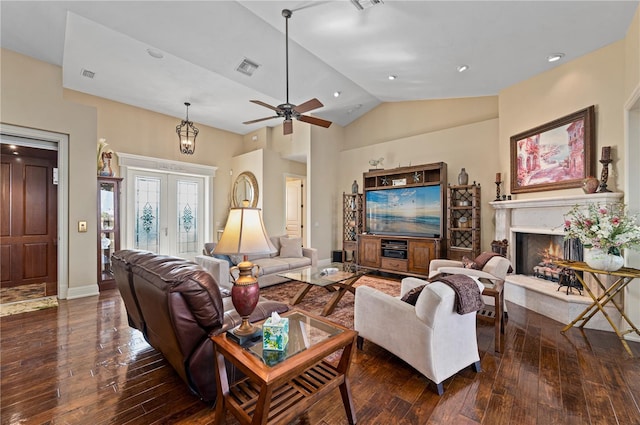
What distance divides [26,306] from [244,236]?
13.8 feet

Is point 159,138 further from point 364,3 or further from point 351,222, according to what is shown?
point 364,3

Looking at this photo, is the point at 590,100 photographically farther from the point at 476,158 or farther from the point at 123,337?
the point at 123,337

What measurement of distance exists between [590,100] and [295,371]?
4.52m

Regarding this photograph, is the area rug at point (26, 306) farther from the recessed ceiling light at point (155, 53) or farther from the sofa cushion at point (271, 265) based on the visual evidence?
the recessed ceiling light at point (155, 53)

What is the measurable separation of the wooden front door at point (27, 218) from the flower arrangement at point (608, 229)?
7.29 m

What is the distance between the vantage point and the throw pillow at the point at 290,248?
5242 millimetres

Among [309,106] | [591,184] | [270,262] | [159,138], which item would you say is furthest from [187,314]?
[159,138]

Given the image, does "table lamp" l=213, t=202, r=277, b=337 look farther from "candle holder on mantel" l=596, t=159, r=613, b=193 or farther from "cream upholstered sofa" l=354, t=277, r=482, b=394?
"candle holder on mantel" l=596, t=159, r=613, b=193

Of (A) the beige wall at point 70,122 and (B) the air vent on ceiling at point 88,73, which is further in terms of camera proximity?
(B) the air vent on ceiling at point 88,73

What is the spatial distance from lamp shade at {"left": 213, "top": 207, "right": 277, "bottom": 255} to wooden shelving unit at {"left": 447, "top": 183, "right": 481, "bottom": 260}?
428 centimetres

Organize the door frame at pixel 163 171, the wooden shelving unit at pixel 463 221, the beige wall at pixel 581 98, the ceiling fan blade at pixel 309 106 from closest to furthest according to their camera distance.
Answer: the beige wall at pixel 581 98
the ceiling fan blade at pixel 309 106
the wooden shelving unit at pixel 463 221
the door frame at pixel 163 171

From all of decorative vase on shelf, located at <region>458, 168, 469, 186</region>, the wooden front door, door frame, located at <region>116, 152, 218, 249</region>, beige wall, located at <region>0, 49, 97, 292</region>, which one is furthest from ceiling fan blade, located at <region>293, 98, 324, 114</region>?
the wooden front door

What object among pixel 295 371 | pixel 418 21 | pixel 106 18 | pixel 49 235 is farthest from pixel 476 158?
pixel 49 235

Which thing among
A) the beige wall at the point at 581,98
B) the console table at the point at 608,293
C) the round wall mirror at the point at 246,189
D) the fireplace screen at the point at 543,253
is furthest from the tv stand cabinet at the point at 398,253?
the round wall mirror at the point at 246,189
